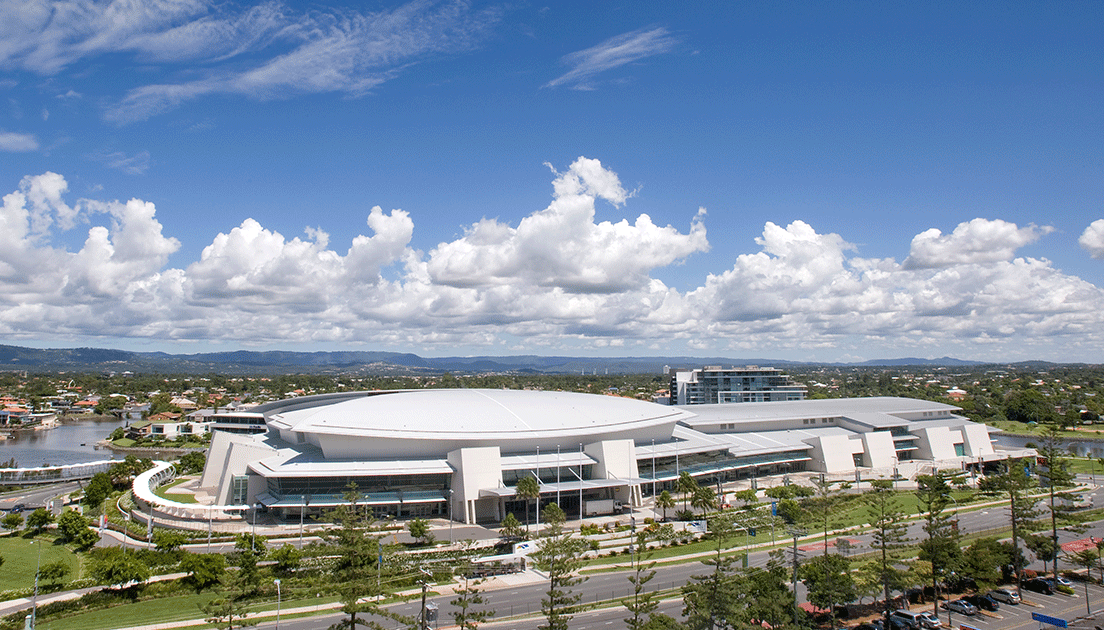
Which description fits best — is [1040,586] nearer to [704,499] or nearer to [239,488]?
[704,499]

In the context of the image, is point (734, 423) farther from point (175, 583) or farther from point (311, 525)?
point (175, 583)

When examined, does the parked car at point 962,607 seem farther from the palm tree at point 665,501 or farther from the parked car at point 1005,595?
the palm tree at point 665,501

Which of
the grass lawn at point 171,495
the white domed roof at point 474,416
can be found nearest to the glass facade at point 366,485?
the white domed roof at point 474,416

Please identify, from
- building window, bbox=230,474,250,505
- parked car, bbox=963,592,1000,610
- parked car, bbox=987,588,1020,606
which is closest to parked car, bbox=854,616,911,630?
parked car, bbox=963,592,1000,610

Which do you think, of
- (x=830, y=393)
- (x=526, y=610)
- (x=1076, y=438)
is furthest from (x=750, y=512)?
(x=830, y=393)

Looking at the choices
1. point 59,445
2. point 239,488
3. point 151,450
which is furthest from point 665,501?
point 59,445
